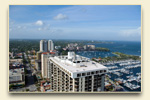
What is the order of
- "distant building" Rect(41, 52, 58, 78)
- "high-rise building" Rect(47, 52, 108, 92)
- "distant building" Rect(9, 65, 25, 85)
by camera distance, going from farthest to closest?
"distant building" Rect(41, 52, 58, 78)
"distant building" Rect(9, 65, 25, 85)
"high-rise building" Rect(47, 52, 108, 92)

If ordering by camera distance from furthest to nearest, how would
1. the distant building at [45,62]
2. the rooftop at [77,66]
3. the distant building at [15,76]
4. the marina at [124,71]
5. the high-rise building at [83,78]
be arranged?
the distant building at [45,62] < the marina at [124,71] < the distant building at [15,76] < the rooftop at [77,66] < the high-rise building at [83,78]

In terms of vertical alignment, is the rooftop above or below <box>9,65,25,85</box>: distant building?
above

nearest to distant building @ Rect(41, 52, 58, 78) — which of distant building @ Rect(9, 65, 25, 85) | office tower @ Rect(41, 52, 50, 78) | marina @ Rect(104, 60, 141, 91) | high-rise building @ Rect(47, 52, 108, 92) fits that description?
office tower @ Rect(41, 52, 50, 78)

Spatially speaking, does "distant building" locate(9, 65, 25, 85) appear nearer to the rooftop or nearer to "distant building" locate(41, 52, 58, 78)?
the rooftop

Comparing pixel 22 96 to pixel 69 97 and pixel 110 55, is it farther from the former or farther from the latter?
pixel 110 55

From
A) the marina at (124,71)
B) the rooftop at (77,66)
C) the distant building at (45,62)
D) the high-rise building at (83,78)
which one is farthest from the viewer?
the distant building at (45,62)

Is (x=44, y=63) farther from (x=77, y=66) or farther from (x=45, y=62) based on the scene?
(x=77, y=66)

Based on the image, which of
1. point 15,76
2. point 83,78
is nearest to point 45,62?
point 15,76

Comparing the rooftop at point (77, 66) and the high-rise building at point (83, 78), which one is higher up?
the rooftop at point (77, 66)

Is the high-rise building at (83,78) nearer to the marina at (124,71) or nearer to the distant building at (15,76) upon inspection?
the distant building at (15,76)

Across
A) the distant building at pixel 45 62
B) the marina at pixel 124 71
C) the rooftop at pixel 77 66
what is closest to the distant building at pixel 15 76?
the rooftop at pixel 77 66
